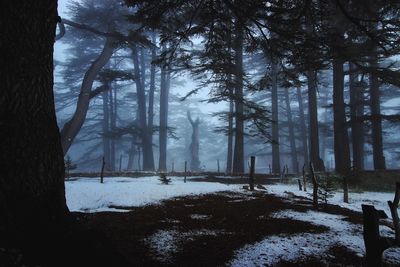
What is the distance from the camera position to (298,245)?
455 cm

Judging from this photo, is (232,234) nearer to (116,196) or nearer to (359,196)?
(116,196)

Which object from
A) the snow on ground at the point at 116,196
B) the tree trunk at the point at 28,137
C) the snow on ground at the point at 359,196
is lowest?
the snow on ground at the point at 359,196

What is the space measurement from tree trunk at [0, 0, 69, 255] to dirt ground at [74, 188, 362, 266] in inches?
28.4

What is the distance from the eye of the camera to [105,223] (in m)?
5.47

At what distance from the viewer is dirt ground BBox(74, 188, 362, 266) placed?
12.9 feet

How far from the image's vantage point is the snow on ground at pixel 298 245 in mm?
4016

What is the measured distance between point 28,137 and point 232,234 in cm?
346

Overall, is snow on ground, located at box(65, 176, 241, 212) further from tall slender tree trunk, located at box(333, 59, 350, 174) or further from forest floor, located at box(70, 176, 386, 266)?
tall slender tree trunk, located at box(333, 59, 350, 174)

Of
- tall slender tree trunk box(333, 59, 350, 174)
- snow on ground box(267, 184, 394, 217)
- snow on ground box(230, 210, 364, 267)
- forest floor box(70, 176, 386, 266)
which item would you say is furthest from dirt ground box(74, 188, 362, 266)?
tall slender tree trunk box(333, 59, 350, 174)

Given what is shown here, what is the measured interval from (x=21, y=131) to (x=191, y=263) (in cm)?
252

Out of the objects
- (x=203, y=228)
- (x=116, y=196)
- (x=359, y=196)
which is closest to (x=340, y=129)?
(x=359, y=196)

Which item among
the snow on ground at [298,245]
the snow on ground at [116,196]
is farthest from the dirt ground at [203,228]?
the snow on ground at [116,196]

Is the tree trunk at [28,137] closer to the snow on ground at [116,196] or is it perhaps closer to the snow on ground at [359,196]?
the snow on ground at [116,196]

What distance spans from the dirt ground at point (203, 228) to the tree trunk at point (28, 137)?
722 mm
